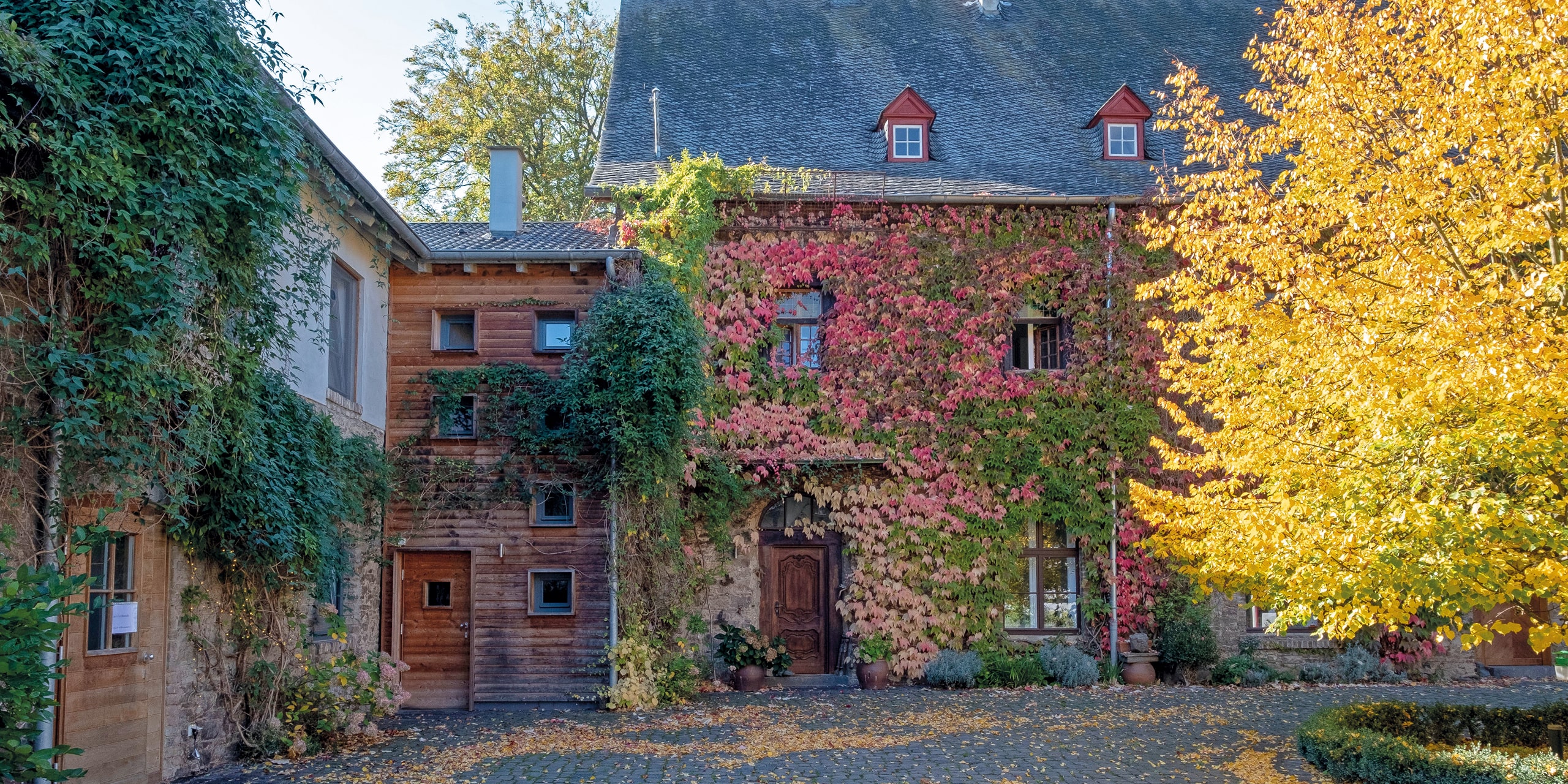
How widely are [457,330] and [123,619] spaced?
670 cm

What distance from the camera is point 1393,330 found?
332 inches

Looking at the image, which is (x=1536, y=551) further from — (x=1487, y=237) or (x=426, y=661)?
(x=426, y=661)

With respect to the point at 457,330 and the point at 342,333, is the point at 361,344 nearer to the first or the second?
the point at 342,333

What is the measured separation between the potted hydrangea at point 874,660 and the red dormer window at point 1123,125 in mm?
8193

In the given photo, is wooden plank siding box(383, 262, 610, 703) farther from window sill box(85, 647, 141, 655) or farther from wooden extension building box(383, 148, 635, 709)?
window sill box(85, 647, 141, 655)

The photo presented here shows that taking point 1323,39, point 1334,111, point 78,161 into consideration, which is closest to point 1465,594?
point 1334,111

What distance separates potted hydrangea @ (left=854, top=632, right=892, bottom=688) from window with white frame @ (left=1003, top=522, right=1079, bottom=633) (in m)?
1.76

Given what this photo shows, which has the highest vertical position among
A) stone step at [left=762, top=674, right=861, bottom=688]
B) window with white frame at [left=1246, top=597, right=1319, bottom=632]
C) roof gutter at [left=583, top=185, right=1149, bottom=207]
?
roof gutter at [left=583, top=185, right=1149, bottom=207]

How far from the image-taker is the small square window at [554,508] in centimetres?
1455

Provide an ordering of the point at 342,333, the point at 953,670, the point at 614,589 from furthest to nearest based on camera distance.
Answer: the point at 953,670 < the point at 614,589 < the point at 342,333

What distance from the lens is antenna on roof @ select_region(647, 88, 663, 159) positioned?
17.5 metres

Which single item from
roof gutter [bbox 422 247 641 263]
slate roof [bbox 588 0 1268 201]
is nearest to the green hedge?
slate roof [bbox 588 0 1268 201]

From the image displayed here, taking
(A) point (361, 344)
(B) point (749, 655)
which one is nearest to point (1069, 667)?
(B) point (749, 655)

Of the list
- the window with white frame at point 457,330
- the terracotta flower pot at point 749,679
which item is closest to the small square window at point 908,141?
the window with white frame at point 457,330
